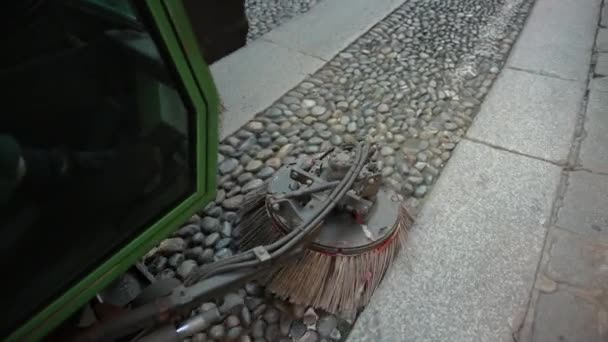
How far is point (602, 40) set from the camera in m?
2.63

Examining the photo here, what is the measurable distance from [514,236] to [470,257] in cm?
18

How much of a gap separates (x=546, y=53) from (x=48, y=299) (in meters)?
2.58

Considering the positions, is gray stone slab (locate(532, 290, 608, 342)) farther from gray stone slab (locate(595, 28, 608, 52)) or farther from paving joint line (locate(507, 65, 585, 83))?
gray stone slab (locate(595, 28, 608, 52))

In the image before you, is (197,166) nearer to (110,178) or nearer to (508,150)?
(110,178)

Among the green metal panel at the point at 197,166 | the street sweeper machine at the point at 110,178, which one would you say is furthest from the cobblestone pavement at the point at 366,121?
the green metal panel at the point at 197,166

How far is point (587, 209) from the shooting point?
1607mm

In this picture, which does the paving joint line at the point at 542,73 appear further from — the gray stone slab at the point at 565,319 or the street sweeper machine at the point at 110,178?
the street sweeper machine at the point at 110,178

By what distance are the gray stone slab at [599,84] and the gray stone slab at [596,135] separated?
0.13 ft

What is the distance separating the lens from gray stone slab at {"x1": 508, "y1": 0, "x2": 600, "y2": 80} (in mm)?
2402

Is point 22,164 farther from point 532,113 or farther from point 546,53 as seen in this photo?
point 546,53

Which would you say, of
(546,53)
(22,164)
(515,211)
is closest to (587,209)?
(515,211)

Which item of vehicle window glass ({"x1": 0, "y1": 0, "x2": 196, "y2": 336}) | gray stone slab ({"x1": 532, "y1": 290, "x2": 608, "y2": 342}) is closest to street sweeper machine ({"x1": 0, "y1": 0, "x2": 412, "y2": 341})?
vehicle window glass ({"x1": 0, "y1": 0, "x2": 196, "y2": 336})

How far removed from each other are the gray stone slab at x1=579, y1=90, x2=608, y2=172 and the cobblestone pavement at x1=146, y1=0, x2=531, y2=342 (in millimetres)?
440

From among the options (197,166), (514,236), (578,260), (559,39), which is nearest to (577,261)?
(578,260)
